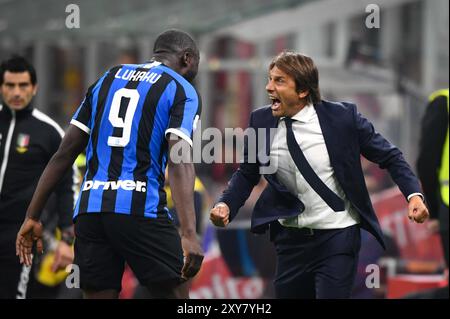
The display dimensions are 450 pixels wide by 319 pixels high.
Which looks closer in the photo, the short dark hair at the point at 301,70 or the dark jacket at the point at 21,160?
the short dark hair at the point at 301,70

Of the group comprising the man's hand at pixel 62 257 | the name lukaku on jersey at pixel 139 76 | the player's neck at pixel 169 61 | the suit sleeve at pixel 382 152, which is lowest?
the man's hand at pixel 62 257

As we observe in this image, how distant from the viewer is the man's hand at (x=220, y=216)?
726 cm

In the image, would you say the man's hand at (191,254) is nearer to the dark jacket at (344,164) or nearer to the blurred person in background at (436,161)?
the dark jacket at (344,164)

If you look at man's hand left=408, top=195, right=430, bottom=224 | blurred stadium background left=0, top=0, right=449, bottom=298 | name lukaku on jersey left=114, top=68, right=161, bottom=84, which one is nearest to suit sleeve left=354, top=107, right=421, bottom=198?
man's hand left=408, top=195, right=430, bottom=224

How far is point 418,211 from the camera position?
7.13 m

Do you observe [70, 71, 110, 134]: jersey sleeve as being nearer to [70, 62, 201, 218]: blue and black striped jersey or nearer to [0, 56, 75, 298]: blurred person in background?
[70, 62, 201, 218]: blue and black striped jersey

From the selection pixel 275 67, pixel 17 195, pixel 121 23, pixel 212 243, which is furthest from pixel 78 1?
pixel 275 67

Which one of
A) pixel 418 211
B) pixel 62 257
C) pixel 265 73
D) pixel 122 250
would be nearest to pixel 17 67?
pixel 62 257

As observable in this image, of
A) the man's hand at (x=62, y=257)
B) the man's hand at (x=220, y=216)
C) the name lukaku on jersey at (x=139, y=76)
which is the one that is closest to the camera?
the name lukaku on jersey at (x=139, y=76)

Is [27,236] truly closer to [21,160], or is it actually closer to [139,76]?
[139,76]

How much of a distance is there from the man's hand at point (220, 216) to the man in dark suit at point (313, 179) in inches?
0.8

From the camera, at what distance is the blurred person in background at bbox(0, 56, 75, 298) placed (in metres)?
8.92

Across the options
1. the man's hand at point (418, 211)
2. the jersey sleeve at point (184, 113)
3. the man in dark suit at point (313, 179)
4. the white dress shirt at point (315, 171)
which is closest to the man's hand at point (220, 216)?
the man in dark suit at point (313, 179)

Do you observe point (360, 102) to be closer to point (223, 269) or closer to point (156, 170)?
point (223, 269)
